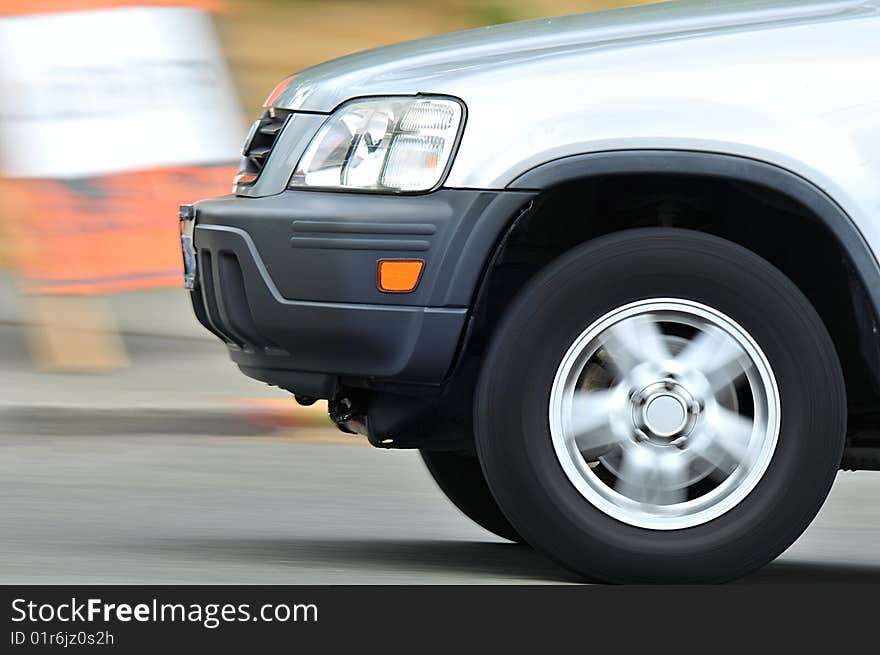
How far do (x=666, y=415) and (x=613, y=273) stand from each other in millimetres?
351

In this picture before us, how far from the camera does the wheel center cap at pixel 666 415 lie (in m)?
4.46

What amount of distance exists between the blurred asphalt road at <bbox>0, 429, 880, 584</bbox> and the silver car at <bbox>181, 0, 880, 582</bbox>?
0.51 metres

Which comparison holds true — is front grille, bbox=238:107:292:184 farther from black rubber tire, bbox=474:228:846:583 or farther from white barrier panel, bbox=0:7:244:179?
white barrier panel, bbox=0:7:244:179

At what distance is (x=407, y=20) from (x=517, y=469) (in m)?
7.50

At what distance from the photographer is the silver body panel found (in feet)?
14.3

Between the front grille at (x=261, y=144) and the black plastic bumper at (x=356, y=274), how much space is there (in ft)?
1.00

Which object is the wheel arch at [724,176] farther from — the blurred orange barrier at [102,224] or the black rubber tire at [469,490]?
the blurred orange barrier at [102,224]

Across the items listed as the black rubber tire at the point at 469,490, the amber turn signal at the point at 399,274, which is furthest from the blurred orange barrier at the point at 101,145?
the amber turn signal at the point at 399,274

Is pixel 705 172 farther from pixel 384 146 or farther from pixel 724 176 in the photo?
pixel 384 146

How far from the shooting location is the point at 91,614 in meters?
4.14

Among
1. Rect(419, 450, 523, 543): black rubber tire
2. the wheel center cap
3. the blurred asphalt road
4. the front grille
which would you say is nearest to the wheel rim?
the wheel center cap

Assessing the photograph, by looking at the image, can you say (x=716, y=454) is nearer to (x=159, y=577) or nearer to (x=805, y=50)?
(x=805, y=50)

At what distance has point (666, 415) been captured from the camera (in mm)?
4465

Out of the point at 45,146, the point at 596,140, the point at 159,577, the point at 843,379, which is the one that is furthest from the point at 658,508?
the point at 45,146
